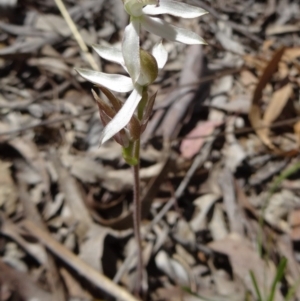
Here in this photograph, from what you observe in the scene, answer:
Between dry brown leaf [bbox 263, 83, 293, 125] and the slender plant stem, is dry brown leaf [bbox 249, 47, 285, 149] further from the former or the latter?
the slender plant stem

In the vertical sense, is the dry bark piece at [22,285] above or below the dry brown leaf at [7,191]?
below

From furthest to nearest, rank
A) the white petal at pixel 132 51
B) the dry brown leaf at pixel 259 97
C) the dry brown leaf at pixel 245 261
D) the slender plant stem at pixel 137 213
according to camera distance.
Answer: the dry brown leaf at pixel 259 97
the dry brown leaf at pixel 245 261
the slender plant stem at pixel 137 213
the white petal at pixel 132 51

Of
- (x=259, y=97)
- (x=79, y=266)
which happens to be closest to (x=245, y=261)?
(x=79, y=266)

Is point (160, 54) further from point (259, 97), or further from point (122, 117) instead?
point (259, 97)

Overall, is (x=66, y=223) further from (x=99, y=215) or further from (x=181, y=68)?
(x=181, y=68)

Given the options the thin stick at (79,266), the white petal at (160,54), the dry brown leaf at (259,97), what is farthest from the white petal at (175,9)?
the dry brown leaf at (259,97)

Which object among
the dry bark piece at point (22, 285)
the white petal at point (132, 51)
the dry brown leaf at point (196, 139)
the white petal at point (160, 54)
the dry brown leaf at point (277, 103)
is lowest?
the dry bark piece at point (22, 285)

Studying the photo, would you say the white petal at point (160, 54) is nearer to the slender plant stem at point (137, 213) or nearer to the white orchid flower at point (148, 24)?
the white orchid flower at point (148, 24)

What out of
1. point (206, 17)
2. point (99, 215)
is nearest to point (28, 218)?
point (99, 215)

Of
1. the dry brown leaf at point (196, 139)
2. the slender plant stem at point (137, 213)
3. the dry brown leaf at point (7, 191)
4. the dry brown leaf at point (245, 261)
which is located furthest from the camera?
the dry brown leaf at point (196, 139)
